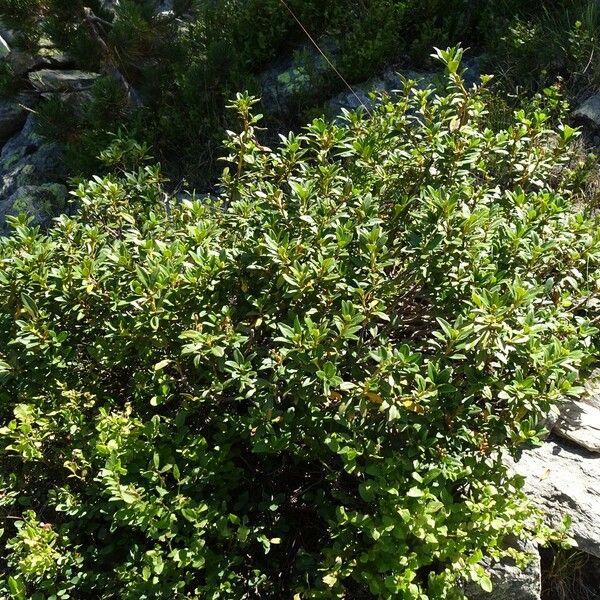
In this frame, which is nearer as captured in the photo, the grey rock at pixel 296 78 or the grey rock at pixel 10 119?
the grey rock at pixel 296 78

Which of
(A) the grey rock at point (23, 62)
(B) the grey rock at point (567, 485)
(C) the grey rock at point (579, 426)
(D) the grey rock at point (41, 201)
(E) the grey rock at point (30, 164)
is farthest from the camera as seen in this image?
(A) the grey rock at point (23, 62)

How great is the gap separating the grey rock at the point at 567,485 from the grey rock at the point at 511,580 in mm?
205

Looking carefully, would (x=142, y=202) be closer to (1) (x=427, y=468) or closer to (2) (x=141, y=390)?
(2) (x=141, y=390)

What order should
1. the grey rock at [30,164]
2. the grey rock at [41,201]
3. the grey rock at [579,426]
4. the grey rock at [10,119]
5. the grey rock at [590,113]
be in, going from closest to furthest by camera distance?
the grey rock at [579,426] < the grey rock at [590,113] < the grey rock at [41,201] < the grey rock at [30,164] < the grey rock at [10,119]

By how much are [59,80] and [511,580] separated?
597 centimetres

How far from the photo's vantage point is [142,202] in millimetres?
3381

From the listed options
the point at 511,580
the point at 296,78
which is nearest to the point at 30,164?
the point at 296,78

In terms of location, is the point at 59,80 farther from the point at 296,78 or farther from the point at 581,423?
the point at 581,423

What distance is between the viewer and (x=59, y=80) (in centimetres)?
648

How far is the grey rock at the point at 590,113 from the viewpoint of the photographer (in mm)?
4672

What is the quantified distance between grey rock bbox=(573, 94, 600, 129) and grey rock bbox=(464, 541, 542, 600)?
3.20 metres

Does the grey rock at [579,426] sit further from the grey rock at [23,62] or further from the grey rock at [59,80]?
the grey rock at [23,62]

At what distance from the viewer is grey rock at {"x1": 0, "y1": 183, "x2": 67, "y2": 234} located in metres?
5.43

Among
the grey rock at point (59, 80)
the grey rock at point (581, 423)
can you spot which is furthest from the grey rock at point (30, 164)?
the grey rock at point (581, 423)
